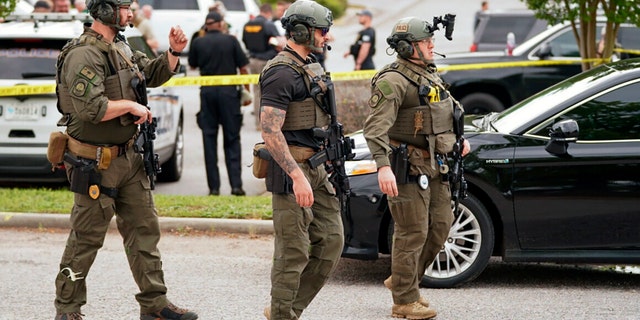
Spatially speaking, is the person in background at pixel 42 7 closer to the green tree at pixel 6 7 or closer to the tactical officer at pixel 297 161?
the green tree at pixel 6 7

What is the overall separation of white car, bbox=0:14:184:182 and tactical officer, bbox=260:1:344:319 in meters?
5.62

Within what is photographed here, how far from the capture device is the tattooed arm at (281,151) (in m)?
5.75

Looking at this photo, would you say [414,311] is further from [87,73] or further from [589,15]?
[589,15]

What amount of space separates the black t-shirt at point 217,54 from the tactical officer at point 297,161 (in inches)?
245

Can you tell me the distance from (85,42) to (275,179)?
4.25ft

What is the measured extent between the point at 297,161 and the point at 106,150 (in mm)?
1120

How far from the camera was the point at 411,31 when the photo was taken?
6707 mm

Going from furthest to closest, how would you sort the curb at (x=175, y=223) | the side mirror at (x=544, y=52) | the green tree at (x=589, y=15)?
the side mirror at (x=544, y=52)
the green tree at (x=589, y=15)
the curb at (x=175, y=223)

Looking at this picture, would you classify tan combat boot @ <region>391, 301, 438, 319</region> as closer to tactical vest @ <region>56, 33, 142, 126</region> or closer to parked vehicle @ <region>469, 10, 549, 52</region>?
tactical vest @ <region>56, 33, 142, 126</region>

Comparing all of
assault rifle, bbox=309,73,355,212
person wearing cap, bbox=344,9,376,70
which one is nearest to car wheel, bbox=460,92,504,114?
person wearing cap, bbox=344,9,376,70

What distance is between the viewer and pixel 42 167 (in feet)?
37.2

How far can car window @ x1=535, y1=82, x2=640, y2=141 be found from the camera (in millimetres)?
7664

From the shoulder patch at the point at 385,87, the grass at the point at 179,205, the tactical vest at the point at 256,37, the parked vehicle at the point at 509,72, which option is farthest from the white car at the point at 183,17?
the shoulder patch at the point at 385,87

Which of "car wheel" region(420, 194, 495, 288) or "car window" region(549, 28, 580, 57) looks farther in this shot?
"car window" region(549, 28, 580, 57)
